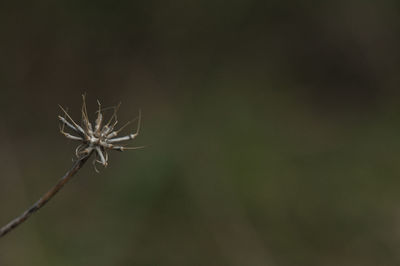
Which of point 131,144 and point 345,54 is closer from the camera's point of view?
point 131,144

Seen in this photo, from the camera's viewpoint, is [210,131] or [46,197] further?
[210,131]

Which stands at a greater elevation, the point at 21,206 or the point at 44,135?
the point at 44,135

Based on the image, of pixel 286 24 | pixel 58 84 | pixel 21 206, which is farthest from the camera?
pixel 286 24

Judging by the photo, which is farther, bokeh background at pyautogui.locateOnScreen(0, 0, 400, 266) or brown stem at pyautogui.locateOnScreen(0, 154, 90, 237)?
bokeh background at pyautogui.locateOnScreen(0, 0, 400, 266)

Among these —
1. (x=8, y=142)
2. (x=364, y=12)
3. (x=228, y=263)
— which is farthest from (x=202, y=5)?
(x=228, y=263)

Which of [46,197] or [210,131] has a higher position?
[210,131]

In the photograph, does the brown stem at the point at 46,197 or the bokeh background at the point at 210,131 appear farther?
the bokeh background at the point at 210,131

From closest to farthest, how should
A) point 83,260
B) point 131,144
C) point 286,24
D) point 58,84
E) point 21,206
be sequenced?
1. point 83,260
2. point 21,206
3. point 131,144
4. point 58,84
5. point 286,24

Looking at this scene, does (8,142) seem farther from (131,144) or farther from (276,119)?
(276,119)
